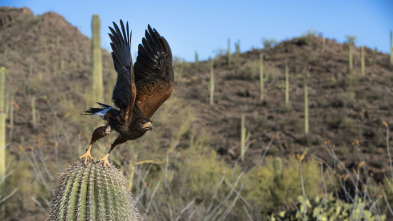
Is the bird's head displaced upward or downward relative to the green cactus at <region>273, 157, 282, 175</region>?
upward

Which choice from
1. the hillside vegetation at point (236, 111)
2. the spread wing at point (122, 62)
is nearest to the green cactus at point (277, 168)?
the hillside vegetation at point (236, 111)

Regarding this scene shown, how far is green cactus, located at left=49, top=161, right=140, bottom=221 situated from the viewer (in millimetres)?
2555

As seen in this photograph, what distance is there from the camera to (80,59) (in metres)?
48.7

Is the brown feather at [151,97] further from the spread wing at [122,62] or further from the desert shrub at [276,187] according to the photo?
the desert shrub at [276,187]

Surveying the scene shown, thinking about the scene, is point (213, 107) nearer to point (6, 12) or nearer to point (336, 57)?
point (336, 57)

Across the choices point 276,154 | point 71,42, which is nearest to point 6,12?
point 71,42

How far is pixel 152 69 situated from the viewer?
8.98 feet

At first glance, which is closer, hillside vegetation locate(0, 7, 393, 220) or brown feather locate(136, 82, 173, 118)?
brown feather locate(136, 82, 173, 118)

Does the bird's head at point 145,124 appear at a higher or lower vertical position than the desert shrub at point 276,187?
higher

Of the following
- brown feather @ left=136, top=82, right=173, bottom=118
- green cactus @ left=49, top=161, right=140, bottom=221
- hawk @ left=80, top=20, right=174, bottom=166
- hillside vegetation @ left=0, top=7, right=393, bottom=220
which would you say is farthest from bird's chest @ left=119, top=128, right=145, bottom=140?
hillside vegetation @ left=0, top=7, right=393, bottom=220

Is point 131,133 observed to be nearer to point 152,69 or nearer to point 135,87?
point 135,87

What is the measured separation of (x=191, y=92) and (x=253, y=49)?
47.8 ft

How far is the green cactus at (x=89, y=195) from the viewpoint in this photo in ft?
8.38

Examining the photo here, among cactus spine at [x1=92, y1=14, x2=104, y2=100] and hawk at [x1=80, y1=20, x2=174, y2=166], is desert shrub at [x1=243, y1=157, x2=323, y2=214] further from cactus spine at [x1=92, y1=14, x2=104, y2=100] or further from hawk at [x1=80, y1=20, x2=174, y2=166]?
hawk at [x1=80, y1=20, x2=174, y2=166]
